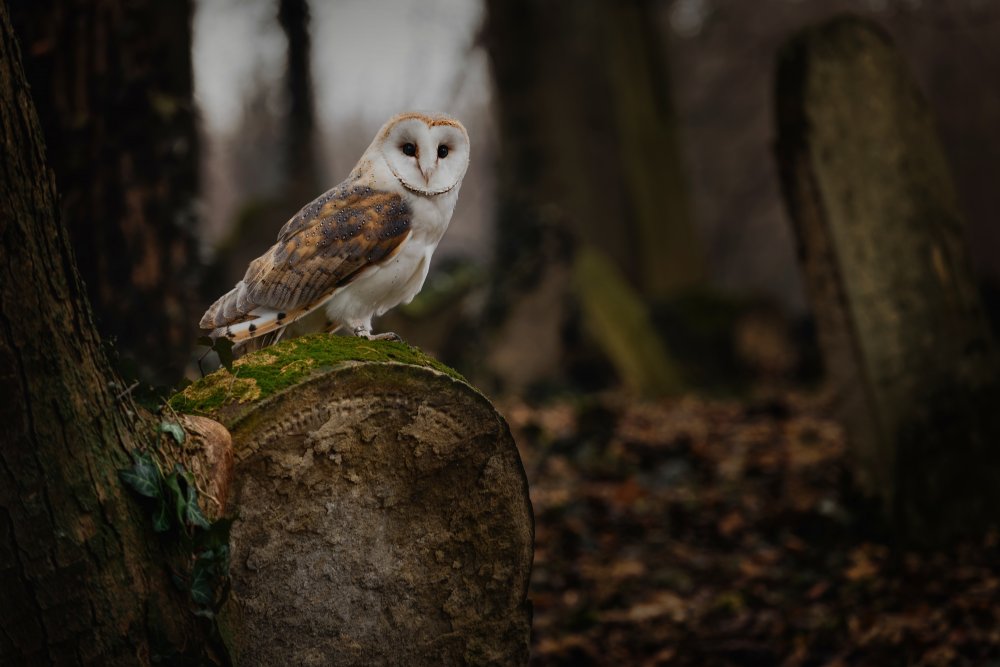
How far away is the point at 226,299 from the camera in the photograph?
278cm

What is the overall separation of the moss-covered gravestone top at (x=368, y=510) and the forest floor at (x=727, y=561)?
6.00 ft

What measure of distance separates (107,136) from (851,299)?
12.2ft

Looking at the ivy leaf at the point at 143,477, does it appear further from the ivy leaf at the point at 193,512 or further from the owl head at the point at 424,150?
the owl head at the point at 424,150

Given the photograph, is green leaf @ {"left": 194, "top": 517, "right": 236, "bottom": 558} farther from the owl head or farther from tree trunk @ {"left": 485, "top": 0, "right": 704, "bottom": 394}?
tree trunk @ {"left": 485, "top": 0, "right": 704, "bottom": 394}

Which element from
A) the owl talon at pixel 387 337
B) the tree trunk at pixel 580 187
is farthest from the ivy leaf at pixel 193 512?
the tree trunk at pixel 580 187

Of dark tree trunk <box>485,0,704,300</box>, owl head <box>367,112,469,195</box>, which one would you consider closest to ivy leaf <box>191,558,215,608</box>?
owl head <box>367,112,469,195</box>

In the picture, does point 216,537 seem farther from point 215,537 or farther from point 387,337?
point 387,337

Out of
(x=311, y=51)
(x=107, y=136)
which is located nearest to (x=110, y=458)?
(x=107, y=136)

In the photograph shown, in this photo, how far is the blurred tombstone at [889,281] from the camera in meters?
4.87

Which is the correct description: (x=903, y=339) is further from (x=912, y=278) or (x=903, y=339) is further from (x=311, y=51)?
(x=311, y=51)

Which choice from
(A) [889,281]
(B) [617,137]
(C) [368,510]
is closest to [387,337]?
(C) [368,510]

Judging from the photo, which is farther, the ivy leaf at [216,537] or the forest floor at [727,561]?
the forest floor at [727,561]

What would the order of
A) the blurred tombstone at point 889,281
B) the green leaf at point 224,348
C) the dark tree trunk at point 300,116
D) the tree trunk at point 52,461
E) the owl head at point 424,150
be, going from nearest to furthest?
the tree trunk at point 52,461, the green leaf at point 224,348, the owl head at point 424,150, the blurred tombstone at point 889,281, the dark tree trunk at point 300,116

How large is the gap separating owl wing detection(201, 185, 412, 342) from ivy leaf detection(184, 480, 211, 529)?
536 mm
